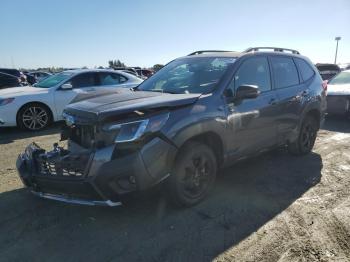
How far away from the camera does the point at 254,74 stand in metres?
4.73

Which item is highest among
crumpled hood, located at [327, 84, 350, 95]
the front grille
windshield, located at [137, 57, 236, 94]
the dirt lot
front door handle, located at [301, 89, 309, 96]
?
windshield, located at [137, 57, 236, 94]

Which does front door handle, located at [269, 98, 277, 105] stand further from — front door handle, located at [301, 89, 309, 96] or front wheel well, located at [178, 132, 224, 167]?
front wheel well, located at [178, 132, 224, 167]

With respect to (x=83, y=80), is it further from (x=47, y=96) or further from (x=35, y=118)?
(x=35, y=118)

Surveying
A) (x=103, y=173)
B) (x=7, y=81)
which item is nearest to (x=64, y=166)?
(x=103, y=173)

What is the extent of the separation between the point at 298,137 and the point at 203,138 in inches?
98.7

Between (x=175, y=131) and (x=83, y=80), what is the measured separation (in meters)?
6.38

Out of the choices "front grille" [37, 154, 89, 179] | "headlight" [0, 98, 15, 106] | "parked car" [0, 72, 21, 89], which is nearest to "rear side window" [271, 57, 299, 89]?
"front grille" [37, 154, 89, 179]

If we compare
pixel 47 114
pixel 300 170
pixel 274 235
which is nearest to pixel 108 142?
pixel 274 235

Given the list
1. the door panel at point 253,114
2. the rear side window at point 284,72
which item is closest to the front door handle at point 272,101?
the door panel at point 253,114

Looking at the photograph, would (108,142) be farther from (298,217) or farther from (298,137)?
(298,137)

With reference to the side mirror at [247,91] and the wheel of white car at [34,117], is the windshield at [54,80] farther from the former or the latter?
the side mirror at [247,91]

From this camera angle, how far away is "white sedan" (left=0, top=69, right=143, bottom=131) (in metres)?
8.16

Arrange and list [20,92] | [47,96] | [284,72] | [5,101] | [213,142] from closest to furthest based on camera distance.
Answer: [213,142] → [284,72] → [5,101] → [20,92] → [47,96]

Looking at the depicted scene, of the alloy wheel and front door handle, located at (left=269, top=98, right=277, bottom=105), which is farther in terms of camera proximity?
the alloy wheel
